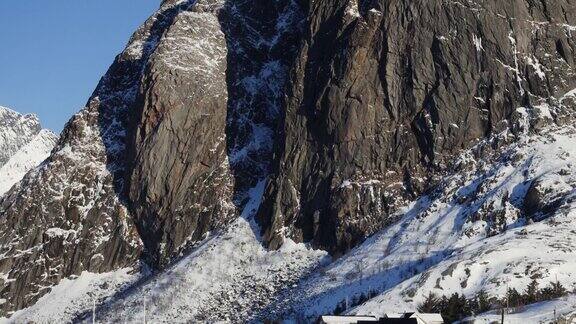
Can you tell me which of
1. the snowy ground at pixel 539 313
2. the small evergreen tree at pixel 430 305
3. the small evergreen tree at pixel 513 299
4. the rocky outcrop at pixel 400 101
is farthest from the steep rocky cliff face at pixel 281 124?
the snowy ground at pixel 539 313

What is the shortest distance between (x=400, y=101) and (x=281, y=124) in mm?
18696

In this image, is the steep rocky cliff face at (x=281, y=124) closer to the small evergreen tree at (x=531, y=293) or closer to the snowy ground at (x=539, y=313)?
the small evergreen tree at (x=531, y=293)

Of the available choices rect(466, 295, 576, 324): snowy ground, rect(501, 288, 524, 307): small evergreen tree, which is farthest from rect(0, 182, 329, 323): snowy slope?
rect(466, 295, 576, 324): snowy ground

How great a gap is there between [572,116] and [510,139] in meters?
8.15

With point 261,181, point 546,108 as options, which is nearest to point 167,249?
point 261,181

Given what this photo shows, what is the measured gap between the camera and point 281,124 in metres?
135

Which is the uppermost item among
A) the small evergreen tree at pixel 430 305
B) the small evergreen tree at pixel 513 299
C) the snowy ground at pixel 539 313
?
the small evergreen tree at pixel 430 305

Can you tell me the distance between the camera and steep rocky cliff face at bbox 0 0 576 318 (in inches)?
4793

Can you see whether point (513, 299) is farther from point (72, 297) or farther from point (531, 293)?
point (72, 297)

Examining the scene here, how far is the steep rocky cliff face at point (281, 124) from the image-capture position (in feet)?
399

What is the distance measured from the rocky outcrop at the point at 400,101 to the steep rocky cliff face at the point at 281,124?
0.64ft

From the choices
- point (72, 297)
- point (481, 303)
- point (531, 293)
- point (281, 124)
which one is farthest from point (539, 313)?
point (72, 297)

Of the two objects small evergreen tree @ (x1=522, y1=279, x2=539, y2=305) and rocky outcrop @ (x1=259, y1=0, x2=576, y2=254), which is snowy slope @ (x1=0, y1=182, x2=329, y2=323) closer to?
rocky outcrop @ (x1=259, y1=0, x2=576, y2=254)

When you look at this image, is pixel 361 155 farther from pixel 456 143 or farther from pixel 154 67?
pixel 154 67
